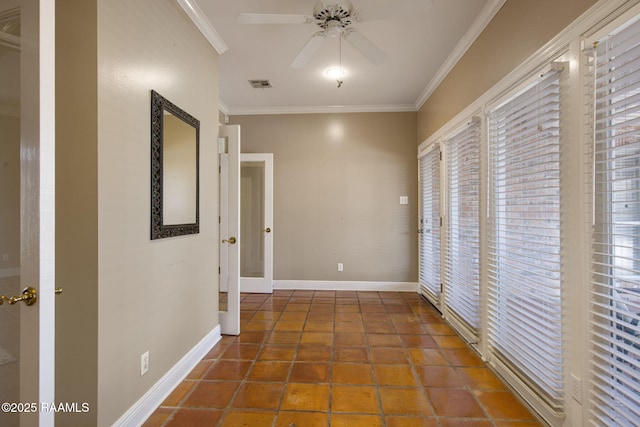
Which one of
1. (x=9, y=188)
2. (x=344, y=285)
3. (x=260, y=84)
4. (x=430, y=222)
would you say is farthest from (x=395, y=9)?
(x=344, y=285)

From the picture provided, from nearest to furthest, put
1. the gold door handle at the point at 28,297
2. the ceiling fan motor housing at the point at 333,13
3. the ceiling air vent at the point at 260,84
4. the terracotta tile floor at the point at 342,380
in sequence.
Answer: the gold door handle at the point at 28,297 < the terracotta tile floor at the point at 342,380 < the ceiling fan motor housing at the point at 333,13 < the ceiling air vent at the point at 260,84

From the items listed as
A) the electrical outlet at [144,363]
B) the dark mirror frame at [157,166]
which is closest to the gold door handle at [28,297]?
the dark mirror frame at [157,166]

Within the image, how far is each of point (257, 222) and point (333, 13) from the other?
3099 mm

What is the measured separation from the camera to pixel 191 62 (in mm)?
2266

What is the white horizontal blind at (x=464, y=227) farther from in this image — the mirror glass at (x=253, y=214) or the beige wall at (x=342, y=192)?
the mirror glass at (x=253, y=214)

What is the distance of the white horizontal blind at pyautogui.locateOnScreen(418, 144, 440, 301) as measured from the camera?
11.8ft

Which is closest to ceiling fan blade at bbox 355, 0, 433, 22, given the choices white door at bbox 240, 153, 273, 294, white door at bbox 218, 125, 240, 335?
white door at bbox 218, 125, 240, 335

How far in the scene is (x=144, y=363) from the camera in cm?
170

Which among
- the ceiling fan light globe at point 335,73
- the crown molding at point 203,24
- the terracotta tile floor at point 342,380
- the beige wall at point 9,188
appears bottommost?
the terracotta tile floor at point 342,380

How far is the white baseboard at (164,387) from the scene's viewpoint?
5.25 ft

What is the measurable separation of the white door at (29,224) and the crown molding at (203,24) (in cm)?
140

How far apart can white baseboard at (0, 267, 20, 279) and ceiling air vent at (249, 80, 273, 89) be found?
3.12 meters

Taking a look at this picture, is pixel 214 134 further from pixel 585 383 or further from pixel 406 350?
pixel 585 383

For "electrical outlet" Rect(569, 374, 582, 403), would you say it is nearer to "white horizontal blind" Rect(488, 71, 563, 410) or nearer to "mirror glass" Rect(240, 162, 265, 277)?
"white horizontal blind" Rect(488, 71, 563, 410)
